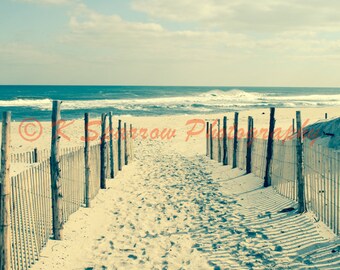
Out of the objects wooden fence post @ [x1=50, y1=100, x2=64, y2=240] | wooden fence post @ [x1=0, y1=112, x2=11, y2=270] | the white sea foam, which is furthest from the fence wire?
the white sea foam

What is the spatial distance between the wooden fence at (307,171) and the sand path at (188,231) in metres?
0.34

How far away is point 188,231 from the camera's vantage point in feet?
23.6

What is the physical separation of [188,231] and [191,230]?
78 mm

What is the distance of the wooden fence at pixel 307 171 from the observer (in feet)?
20.8

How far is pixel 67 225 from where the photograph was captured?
24.7 ft

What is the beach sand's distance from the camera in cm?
578

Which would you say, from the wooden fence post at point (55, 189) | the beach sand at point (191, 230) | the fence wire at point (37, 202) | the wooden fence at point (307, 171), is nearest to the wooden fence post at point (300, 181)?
the wooden fence at point (307, 171)

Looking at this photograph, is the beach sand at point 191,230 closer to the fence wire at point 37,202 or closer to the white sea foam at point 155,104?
the fence wire at point 37,202

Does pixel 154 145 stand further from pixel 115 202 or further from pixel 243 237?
pixel 243 237

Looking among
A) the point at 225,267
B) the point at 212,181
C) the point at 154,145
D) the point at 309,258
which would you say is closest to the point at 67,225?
the point at 225,267

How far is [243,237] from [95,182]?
4.85 meters

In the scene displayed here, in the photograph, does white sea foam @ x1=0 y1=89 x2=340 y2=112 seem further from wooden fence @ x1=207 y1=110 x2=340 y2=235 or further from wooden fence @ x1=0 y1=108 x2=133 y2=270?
wooden fence @ x1=0 y1=108 x2=133 y2=270

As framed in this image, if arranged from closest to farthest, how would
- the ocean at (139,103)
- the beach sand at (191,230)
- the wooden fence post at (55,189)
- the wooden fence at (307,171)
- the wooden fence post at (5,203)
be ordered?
the wooden fence post at (5,203), the beach sand at (191,230), the wooden fence at (307,171), the wooden fence post at (55,189), the ocean at (139,103)

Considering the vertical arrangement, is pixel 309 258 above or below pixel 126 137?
below
